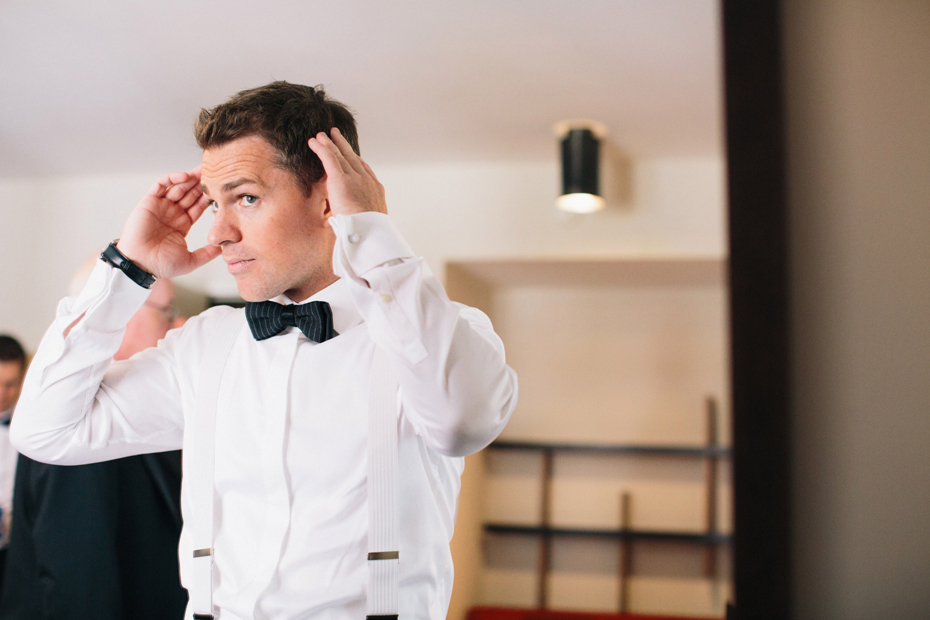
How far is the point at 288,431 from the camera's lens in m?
0.92

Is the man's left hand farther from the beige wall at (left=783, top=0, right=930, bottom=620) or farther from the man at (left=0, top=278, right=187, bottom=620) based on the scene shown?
the man at (left=0, top=278, right=187, bottom=620)

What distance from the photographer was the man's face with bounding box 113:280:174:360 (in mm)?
1714

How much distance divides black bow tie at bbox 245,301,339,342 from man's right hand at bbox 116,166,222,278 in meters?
0.12

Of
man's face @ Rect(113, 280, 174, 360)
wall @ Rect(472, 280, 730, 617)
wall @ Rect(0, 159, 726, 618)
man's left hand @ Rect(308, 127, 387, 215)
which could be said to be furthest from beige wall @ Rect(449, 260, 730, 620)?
man's left hand @ Rect(308, 127, 387, 215)

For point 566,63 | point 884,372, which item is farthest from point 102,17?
point 884,372

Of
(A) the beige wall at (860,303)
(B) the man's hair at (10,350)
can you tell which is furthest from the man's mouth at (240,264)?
(B) the man's hair at (10,350)

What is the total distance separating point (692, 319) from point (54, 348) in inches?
134

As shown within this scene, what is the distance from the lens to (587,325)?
3.75 metres

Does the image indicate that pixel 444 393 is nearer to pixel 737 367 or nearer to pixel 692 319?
pixel 737 367

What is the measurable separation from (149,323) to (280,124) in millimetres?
1084

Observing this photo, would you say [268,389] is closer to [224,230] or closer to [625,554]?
[224,230]

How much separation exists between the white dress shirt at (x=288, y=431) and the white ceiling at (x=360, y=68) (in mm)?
982

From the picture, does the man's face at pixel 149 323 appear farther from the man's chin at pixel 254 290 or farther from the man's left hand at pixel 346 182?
the man's left hand at pixel 346 182

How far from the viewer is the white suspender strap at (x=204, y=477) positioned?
34.8 inches
